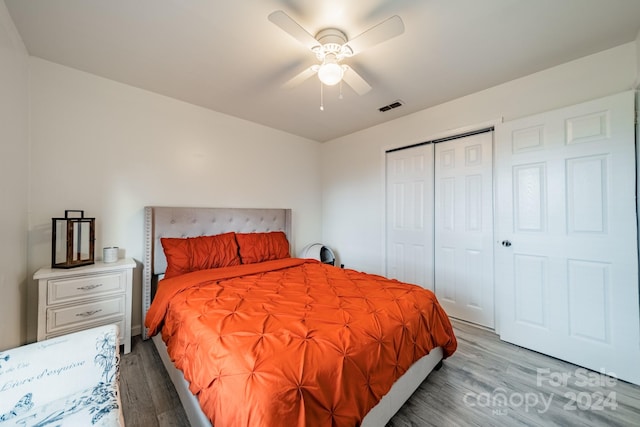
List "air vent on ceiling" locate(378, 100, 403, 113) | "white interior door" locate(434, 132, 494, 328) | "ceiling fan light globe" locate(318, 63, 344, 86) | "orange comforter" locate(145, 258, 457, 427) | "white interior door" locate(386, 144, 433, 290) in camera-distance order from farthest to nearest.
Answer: "white interior door" locate(386, 144, 433, 290), "air vent on ceiling" locate(378, 100, 403, 113), "white interior door" locate(434, 132, 494, 328), "ceiling fan light globe" locate(318, 63, 344, 86), "orange comforter" locate(145, 258, 457, 427)

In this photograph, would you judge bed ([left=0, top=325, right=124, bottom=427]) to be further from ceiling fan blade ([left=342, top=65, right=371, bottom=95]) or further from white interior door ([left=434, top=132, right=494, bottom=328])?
white interior door ([left=434, top=132, right=494, bottom=328])

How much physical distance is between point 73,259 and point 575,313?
13.9 feet

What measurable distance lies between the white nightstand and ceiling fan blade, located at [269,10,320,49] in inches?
86.3

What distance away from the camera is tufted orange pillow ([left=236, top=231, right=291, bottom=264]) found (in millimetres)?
2809

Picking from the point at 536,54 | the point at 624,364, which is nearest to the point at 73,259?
the point at 536,54

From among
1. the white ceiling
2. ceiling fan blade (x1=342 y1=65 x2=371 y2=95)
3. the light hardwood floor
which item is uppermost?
the white ceiling

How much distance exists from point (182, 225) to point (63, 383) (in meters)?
1.69

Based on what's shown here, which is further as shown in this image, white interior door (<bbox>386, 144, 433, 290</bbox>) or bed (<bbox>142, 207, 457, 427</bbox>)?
white interior door (<bbox>386, 144, 433, 290</bbox>)

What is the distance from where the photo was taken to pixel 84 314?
1.94 metres

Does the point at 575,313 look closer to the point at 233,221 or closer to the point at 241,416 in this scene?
the point at 241,416

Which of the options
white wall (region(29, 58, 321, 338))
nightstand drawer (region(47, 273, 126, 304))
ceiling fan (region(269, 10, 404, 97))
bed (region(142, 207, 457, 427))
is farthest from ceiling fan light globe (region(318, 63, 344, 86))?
nightstand drawer (region(47, 273, 126, 304))

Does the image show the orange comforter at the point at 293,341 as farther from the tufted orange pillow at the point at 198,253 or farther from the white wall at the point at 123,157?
the white wall at the point at 123,157

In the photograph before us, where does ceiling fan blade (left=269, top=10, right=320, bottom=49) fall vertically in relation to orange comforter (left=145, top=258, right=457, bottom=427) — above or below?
above

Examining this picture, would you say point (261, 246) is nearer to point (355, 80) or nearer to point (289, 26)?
point (355, 80)
